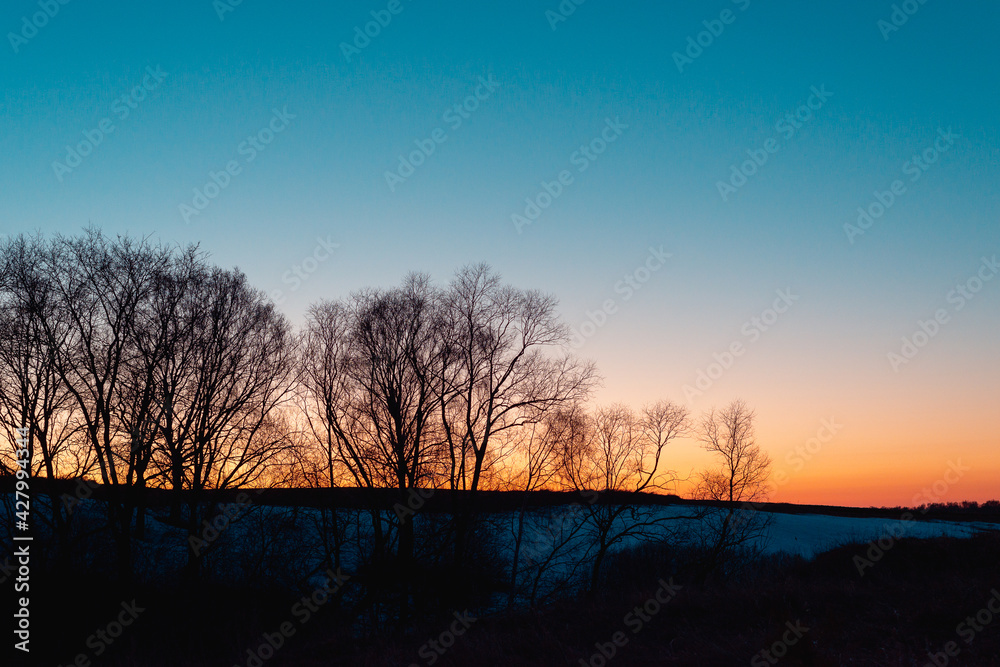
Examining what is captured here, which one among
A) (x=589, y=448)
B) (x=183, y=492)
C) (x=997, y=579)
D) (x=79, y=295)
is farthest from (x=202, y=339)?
(x=997, y=579)

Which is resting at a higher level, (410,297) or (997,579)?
(410,297)

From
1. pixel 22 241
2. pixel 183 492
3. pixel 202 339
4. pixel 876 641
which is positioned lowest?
pixel 876 641

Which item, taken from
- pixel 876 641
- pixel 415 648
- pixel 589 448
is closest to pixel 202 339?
pixel 415 648

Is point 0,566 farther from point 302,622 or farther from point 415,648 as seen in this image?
point 415,648

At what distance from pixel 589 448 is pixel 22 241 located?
2169 centimetres

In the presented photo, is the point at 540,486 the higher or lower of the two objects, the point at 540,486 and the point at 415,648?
the higher

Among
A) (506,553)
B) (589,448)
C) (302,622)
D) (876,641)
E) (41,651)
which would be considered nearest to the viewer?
(876,641)

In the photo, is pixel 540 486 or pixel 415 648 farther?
pixel 540 486

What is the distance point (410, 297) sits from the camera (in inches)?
984

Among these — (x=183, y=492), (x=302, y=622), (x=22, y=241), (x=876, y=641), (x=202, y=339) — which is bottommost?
(x=302, y=622)

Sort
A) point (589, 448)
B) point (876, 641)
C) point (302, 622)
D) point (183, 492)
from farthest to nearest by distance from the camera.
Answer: point (589, 448)
point (183, 492)
point (302, 622)
point (876, 641)

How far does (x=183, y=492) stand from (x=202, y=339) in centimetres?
574

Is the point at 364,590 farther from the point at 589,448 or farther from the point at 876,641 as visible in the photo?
the point at 876,641

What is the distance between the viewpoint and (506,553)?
30766mm
